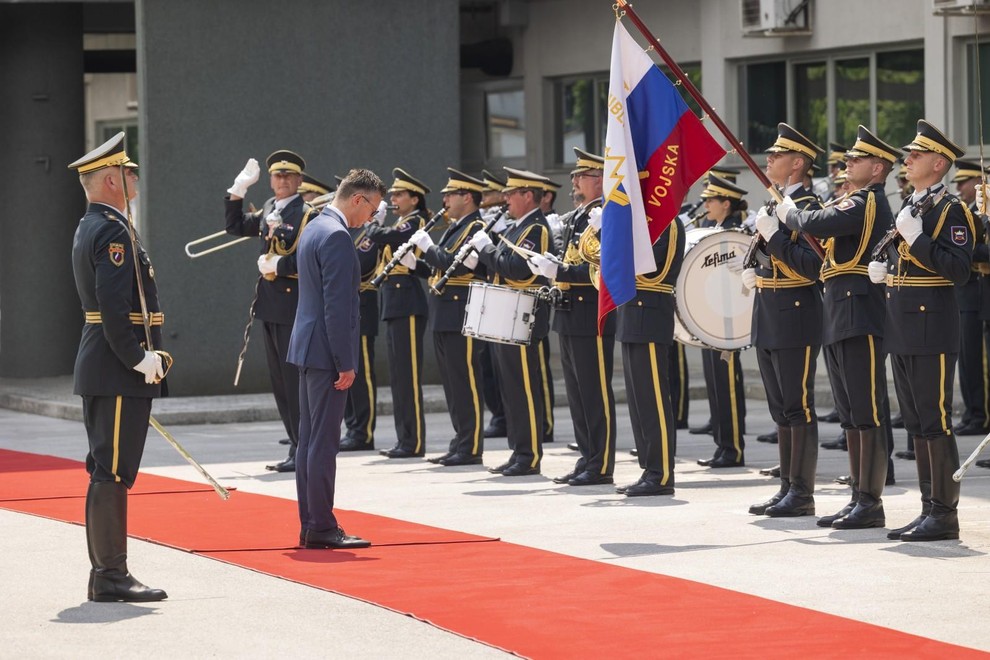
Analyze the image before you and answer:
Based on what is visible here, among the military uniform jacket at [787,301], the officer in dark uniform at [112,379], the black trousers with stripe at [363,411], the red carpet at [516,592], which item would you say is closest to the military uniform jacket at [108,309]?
the officer in dark uniform at [112,379]

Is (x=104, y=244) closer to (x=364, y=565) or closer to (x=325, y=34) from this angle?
(x=364, y=565)

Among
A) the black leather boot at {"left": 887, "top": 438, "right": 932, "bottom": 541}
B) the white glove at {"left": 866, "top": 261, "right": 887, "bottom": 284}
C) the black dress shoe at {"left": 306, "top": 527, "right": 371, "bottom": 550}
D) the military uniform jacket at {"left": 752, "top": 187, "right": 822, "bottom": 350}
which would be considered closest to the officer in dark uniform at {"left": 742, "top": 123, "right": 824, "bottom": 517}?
the military uniform jacket at {"left": 752, "top": 187, "right": 822, "bottom": 350}

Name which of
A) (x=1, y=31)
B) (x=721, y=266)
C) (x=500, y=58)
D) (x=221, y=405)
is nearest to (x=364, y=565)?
(x=721, y=266)

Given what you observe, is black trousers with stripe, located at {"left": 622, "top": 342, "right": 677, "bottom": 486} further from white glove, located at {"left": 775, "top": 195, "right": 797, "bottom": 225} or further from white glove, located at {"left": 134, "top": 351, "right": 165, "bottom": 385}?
white glove, located at {"left": 134, "top": 351, "right": 165, "bottom": 385}

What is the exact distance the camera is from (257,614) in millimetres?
7488

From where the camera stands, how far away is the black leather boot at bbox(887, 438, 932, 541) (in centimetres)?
927

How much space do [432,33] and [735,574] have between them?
39.4 ft

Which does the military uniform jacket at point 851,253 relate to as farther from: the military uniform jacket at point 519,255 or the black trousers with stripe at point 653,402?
the military uniform jacket at point 519,255

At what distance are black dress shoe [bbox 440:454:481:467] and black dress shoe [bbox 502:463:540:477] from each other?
2.50 feet

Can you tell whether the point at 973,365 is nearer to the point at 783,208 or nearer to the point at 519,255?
the point at 519,255

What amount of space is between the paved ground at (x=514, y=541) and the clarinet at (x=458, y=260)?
138 cm

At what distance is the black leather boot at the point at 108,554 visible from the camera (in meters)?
7.82

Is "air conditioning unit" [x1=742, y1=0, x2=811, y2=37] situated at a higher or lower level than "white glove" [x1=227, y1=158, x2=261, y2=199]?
higher

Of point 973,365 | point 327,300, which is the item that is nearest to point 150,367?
point 327,300
